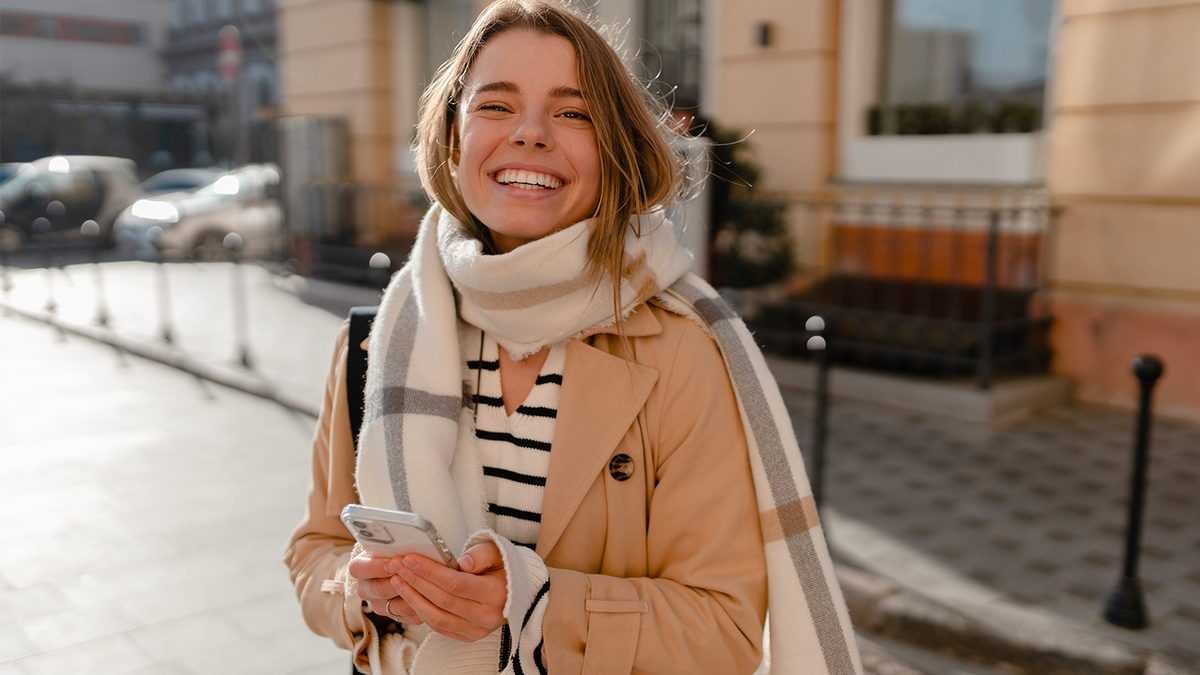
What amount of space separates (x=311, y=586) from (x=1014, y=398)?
604cm

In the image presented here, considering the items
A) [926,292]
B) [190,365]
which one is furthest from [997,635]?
[190,365]

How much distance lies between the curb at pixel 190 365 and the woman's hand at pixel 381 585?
552 cm

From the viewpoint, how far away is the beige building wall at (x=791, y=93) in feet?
28.1

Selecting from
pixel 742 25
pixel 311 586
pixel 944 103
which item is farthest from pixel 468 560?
pixel 742 25

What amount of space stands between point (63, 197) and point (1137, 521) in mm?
20083

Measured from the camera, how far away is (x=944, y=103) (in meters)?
8.26

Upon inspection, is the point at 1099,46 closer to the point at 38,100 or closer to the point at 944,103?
the point at 944,103

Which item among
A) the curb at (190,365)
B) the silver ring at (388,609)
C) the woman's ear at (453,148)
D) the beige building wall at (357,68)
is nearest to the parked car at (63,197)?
the beige building wall at (357,68)

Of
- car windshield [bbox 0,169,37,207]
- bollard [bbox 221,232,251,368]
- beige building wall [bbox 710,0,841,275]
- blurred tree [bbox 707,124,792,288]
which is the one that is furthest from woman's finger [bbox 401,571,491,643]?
car windshield [bbox 0,169,37,207]

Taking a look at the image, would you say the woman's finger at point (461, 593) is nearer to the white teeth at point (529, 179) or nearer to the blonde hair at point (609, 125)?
the blonde hair at point (609, 125)

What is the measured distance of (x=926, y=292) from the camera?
786 cm

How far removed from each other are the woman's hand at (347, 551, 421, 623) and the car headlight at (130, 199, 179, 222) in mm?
17278

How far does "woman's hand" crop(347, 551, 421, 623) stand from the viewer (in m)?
1.42

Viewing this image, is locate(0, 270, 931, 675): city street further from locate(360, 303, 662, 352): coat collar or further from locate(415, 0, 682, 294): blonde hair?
locate(415, 0, 682, 294): blonde hair
